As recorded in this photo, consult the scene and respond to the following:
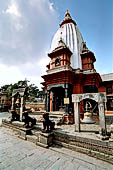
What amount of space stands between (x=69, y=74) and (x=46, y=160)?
7.57 meters

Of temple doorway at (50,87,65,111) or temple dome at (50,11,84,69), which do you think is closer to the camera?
temple doorway at (50,87,65,111)

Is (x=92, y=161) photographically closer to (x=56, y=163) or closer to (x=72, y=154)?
(x=72, y=154)

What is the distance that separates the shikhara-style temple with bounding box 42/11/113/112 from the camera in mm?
9656

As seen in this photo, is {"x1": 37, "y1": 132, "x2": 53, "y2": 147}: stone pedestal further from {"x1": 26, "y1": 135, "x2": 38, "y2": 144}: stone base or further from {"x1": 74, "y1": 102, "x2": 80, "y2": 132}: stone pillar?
{"x1": 74, "y1": 102, "x2": 80, "y2": 132}: stone pillar

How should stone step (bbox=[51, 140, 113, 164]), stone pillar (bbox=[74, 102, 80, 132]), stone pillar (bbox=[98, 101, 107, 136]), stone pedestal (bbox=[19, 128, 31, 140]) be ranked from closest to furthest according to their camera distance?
stone step (bbox=[51, 140, 113, 164]), stone pillar (bbox=[98, 101, 107, 136]), stone pillar (bbox=[74, 102, 80, 132]), stone pedestal (bbox=[19, 128, 31, 140])

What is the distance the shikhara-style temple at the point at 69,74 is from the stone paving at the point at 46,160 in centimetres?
527

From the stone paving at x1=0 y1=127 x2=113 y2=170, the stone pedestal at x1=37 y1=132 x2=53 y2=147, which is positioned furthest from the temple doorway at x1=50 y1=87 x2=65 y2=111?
the stone paving at x1=0 y1=127 x2=113 y2=170

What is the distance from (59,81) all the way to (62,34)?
8.67 m

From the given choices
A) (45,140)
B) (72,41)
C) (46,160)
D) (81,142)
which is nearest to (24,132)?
(45,140)

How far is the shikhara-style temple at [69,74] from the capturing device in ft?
31.7

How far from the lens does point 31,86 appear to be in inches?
1481

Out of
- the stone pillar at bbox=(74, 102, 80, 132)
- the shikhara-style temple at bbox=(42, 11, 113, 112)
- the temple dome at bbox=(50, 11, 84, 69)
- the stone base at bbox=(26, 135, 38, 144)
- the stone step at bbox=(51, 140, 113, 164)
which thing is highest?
the temple dome at bbox=(50, 11, 84, 69)

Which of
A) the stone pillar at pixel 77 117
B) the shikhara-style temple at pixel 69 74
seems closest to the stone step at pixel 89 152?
the stone pillar at pixel 77 117

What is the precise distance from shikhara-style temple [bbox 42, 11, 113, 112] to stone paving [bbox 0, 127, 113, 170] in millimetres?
5271
